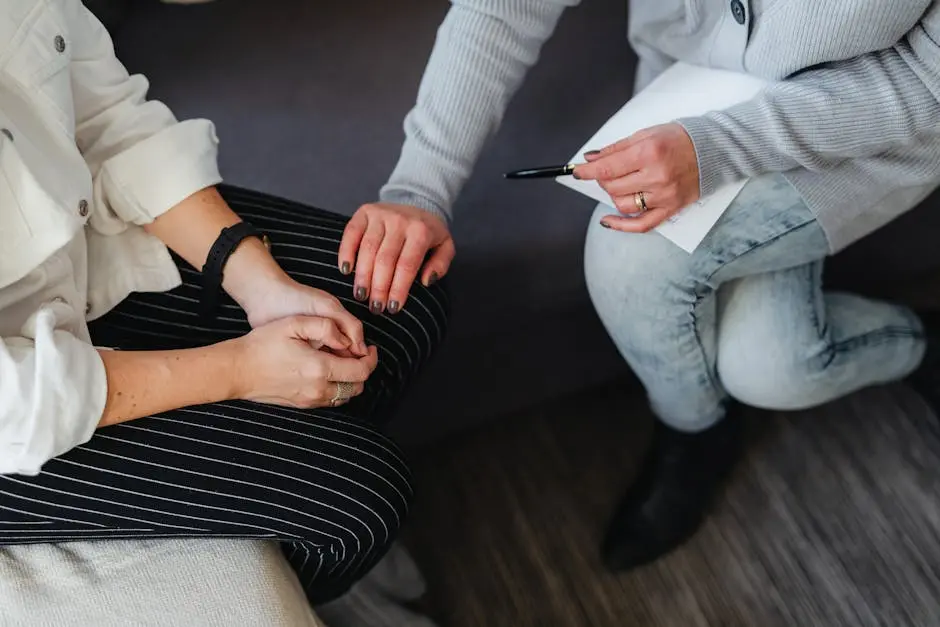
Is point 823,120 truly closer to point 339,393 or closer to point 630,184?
point 630,184

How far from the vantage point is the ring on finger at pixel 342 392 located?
0.90 meters

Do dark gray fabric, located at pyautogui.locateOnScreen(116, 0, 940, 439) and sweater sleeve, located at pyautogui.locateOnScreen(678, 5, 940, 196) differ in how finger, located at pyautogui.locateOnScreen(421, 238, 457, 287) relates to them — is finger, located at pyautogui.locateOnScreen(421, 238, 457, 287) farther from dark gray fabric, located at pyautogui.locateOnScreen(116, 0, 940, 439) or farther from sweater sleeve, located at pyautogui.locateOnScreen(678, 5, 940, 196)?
sweater sleeve, located at pyautogui.locateOnScreen(678, 5, 940, 196)

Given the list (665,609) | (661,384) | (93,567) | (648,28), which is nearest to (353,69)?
(648,28)

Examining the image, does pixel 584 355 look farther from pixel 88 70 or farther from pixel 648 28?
pixel 88 70

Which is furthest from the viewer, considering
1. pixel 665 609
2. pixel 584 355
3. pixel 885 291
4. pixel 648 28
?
pixel 885 291

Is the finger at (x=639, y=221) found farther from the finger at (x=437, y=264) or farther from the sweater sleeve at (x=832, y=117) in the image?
the finger at (x=437, y=264)

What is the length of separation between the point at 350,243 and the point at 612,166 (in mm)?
288

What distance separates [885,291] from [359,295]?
914 millimetres

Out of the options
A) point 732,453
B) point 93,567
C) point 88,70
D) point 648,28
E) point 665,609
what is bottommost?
point 665,609

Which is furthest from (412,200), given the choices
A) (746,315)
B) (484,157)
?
(746,315)

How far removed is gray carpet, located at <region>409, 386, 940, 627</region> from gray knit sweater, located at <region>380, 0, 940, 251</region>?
0.43 meters

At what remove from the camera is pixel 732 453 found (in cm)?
127

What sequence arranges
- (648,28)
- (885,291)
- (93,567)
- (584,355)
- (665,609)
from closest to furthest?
(93,567) < (648,28) < (665,609) < (584,355) < (885,291)

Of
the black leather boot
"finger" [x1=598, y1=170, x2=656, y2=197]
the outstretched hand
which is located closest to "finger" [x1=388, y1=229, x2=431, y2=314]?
the outstretched hand
